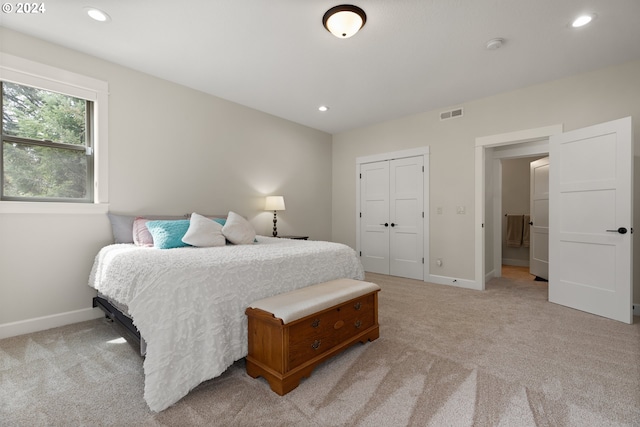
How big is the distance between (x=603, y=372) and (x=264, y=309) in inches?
87.6

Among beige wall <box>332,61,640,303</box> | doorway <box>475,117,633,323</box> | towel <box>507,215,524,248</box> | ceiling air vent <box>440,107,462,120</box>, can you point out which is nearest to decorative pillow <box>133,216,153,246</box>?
beige wall <box>332,61,640,303</box>

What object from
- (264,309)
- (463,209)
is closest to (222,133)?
(264,309)

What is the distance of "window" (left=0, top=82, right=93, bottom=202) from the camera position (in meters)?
2.52

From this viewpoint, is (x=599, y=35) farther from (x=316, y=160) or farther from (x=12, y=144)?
(x=12, y=144)

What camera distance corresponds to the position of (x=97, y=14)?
228 cm

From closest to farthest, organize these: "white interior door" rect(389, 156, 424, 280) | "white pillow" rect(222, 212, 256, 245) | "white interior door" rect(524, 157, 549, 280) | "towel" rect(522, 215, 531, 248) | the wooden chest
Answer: the wooden chest → "white pillow" rect(222, 212, 256, 245) → "white interior door" rect(389, 156, 424, 280) → "white interior door" rect(524, 157, 549, 280) → "towel" rect(522, 215, 531, 248)

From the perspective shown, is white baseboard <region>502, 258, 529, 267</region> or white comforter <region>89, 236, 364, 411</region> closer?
white comforter <region>89, 236, 364, 411</region>

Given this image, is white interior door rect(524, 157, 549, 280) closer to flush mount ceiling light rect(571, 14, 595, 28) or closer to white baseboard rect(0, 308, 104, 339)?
flush mount ceiling light rect(571, 14, 595, 28)

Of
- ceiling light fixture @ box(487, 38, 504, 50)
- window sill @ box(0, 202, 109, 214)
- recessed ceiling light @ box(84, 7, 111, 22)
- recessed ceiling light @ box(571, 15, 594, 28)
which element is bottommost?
window sill @ box(0, 202, 109, 214)

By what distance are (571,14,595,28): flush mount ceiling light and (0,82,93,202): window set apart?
14.4 ft

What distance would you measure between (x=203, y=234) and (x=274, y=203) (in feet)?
5.45

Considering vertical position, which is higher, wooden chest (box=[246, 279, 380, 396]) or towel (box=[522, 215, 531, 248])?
towel (box=[522, 215, 531, 248])

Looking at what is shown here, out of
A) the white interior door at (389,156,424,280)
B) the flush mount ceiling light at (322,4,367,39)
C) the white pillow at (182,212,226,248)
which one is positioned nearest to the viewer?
the flush mount ceiling light at (322,4,367,39)

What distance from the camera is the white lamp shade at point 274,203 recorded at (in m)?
4.29
